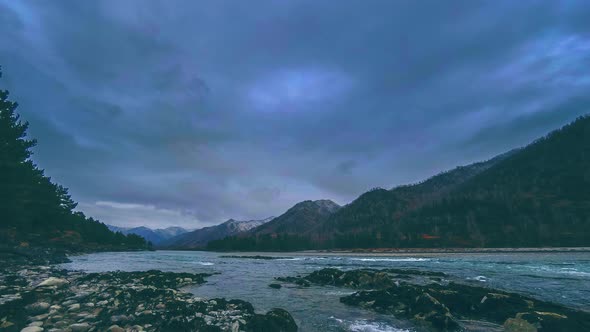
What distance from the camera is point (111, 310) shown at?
642 inches

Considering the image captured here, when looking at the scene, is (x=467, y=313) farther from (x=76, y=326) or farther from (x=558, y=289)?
(x=76, y=326)

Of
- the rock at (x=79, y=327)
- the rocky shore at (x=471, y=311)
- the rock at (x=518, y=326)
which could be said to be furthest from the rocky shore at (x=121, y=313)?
the rock at (x=518, y=326)

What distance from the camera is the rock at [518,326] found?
46.3 feet

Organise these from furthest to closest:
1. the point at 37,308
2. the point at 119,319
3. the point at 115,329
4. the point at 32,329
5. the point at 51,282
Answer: the point at 51,282
the point at 37,308
the point at 119,319
the point at 115,329
the point at 32,329

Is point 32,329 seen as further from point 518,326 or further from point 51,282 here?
point 518,326

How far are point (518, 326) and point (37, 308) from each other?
2444 cm

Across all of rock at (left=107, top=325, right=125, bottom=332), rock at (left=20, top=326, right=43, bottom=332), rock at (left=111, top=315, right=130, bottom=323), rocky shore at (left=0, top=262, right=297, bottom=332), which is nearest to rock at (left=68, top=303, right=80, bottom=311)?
rocky shore at (left=0, top=262, right=297, bottom=332)

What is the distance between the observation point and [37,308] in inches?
598

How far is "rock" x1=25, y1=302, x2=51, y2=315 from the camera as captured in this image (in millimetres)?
14886

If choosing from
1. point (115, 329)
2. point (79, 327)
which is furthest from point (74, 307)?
point (115, 329)

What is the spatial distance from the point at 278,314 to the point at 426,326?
7.98 m

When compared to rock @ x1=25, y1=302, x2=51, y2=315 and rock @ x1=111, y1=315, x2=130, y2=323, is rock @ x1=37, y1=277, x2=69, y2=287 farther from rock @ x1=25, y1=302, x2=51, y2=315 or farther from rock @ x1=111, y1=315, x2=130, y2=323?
rock @ x1=111, y1=315, x2=130, y2=323

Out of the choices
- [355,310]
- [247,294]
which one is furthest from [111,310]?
[355,310]

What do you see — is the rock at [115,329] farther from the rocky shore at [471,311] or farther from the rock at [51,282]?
the rocky shore at [471,311]
